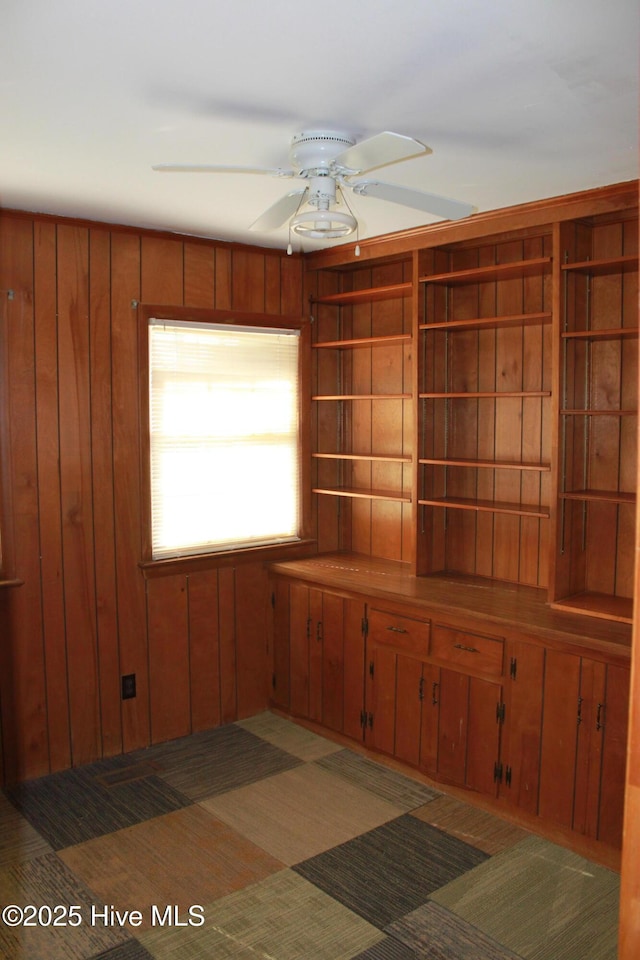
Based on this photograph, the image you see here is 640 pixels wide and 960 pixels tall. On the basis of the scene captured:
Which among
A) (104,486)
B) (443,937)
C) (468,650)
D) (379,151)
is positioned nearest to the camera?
(379,151)

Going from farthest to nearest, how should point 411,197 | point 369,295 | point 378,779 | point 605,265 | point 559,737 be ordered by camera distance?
A: point 369,295 < point 378,779 < point 605,265 < point 559,737 < point 411,197

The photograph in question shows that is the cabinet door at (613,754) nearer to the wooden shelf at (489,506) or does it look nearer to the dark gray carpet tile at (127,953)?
the wooden shelf at (489,506)

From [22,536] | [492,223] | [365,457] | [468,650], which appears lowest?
[468,650]

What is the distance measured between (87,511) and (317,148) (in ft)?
6.78

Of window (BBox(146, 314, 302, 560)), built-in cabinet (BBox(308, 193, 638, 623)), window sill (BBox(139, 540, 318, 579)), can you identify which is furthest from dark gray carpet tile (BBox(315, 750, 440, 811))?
window (BBox(146, 314, 302, 560))

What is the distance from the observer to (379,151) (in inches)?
82.0

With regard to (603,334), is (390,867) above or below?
below

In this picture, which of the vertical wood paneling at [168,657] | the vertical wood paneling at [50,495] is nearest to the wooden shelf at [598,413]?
the vertical wood paneling at [168,657]

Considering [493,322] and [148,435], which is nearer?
[493,322]

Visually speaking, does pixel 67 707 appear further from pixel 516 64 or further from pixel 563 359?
pixel 516 64

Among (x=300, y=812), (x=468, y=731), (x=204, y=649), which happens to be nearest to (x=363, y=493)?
(x=204, y=649)

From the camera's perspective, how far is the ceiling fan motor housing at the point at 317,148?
2426 millimetres

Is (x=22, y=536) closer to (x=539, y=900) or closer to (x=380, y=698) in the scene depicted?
(x=380, y=698)

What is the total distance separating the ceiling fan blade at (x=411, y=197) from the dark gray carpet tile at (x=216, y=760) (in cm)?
260
